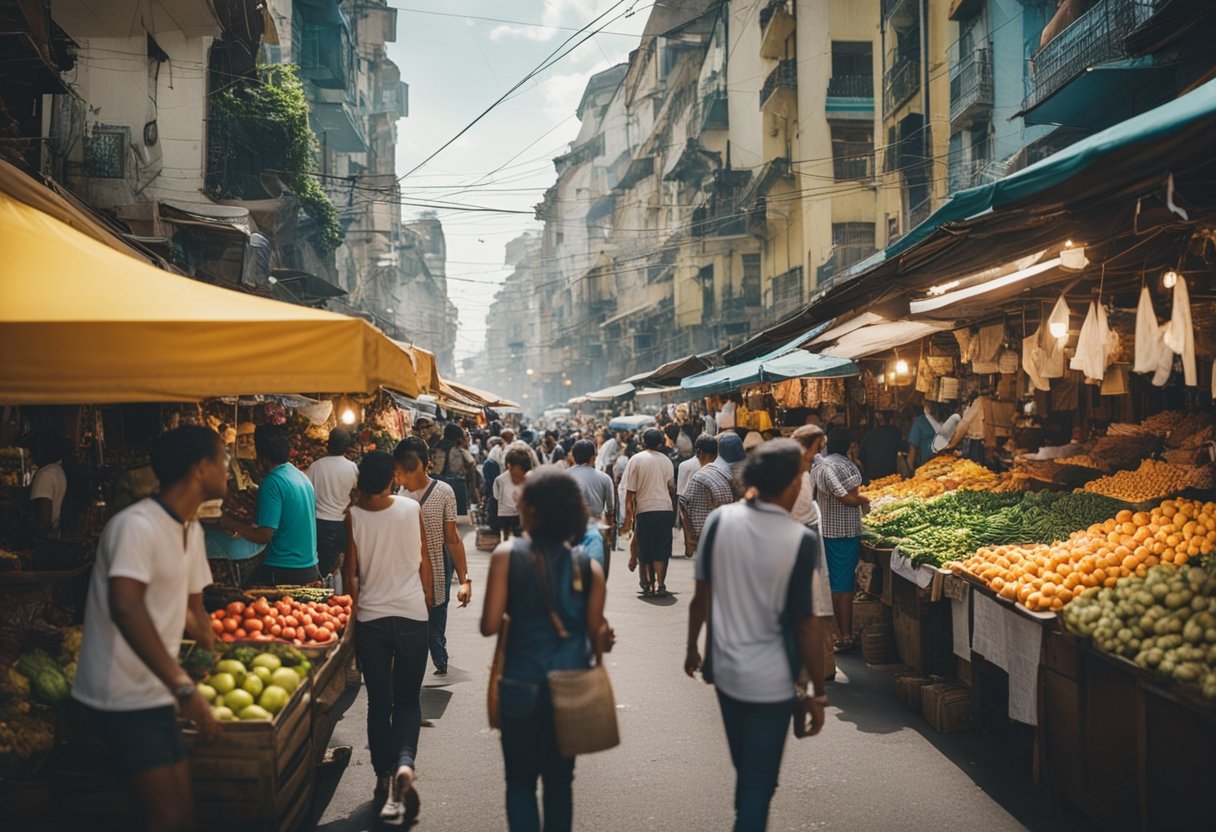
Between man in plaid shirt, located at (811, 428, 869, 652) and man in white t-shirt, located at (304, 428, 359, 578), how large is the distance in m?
4.05

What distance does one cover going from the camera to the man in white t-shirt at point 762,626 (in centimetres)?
371

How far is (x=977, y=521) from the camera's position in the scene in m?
8.12

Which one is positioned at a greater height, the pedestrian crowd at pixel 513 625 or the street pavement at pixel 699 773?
the pedestrian crowd at pixel 513 625

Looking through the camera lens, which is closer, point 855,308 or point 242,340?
point 242,340

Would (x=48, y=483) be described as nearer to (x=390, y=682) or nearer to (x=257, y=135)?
(x=390, y=682)

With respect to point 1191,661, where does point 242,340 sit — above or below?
above

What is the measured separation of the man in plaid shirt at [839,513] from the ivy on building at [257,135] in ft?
51.3

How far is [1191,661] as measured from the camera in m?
4.24

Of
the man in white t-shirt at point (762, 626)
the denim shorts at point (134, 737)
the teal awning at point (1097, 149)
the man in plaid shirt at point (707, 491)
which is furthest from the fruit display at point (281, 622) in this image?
the teal awning at point (1097, 149)

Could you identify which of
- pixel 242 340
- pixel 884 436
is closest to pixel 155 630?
pixel 242 340

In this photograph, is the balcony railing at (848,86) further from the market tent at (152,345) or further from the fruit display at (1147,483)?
the market tent at (152,345)

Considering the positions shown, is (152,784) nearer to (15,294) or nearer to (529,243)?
(15,294)

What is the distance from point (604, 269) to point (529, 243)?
91.9 metres

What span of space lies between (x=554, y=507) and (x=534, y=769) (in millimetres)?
1041
